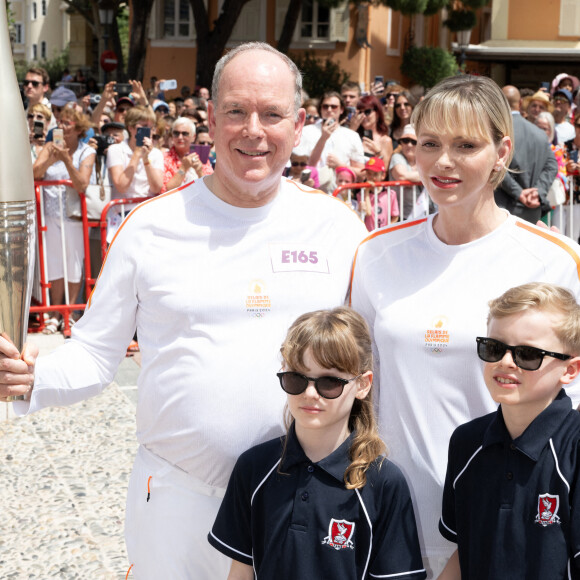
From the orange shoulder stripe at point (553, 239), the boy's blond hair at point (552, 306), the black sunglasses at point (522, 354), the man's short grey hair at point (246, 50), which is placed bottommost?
the black sunglasses at point (522, 354)

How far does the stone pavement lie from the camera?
163 inches

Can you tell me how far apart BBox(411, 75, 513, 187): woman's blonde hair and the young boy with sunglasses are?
463mm

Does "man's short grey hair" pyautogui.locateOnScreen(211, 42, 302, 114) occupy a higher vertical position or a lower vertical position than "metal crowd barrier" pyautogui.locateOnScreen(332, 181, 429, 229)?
higher

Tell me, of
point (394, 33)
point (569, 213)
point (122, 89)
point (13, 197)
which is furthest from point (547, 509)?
point (394, 33)

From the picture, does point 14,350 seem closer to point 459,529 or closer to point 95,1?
point 459,529

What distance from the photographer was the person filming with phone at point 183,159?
802 cm

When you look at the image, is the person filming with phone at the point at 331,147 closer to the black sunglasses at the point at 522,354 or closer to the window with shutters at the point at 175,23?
the black sunglasses at the point at 522,354

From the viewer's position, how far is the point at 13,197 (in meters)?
1.87

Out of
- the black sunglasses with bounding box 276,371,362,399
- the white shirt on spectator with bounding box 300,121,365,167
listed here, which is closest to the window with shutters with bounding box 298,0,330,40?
the white shirt on spectator with bounding box 300,121,365,167

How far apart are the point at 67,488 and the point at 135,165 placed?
3.77 m

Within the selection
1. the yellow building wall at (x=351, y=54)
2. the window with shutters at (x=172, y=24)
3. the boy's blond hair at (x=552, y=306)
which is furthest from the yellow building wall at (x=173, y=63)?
the boy's blond hair at (x=552, y=306)

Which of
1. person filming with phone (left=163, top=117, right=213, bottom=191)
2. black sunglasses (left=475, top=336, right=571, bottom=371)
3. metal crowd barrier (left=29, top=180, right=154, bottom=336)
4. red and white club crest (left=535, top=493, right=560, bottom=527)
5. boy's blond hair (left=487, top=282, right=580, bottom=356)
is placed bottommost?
metal crowd barrier (left=29, top=180, right=154, bottom=336)

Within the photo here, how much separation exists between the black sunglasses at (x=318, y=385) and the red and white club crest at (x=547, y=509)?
22.5 inches

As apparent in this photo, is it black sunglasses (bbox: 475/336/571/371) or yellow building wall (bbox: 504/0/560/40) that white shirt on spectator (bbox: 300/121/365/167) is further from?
yellow building wall (bbox: 504/0/560/40)
